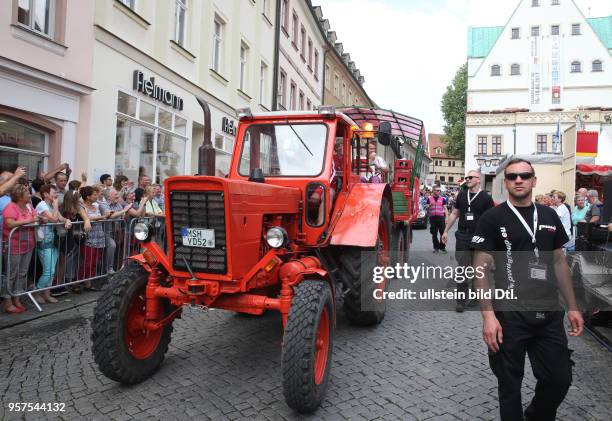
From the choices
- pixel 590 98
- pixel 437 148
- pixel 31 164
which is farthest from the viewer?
pixel 437 148

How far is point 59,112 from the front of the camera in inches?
299

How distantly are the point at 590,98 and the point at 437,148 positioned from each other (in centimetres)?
4945

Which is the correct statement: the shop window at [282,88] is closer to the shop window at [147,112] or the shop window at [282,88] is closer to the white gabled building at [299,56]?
the white gabled building at [299,56]

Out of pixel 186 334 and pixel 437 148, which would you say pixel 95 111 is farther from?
pixel 437 148

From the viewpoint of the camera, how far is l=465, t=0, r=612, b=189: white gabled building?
41.5 metres

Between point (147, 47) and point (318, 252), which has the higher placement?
point (147, 47)

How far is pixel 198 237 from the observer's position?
330cm

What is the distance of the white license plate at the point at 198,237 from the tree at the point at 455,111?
50.4 m

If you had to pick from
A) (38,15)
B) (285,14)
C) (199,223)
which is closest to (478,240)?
(199,223)

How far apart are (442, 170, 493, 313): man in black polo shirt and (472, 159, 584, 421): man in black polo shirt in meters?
3.02

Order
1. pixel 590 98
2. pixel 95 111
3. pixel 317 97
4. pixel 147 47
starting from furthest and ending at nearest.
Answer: pixel 590 98
pixel 317 97
pixel 147 47
pixel 95 111

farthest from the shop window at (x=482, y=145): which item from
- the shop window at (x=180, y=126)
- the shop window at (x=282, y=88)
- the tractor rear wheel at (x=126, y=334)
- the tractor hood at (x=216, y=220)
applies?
the tractor rear wheel at (x=126, y=334)

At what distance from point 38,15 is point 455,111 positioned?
5031 cm

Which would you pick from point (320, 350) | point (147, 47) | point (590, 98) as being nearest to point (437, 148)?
point (590, 98)
